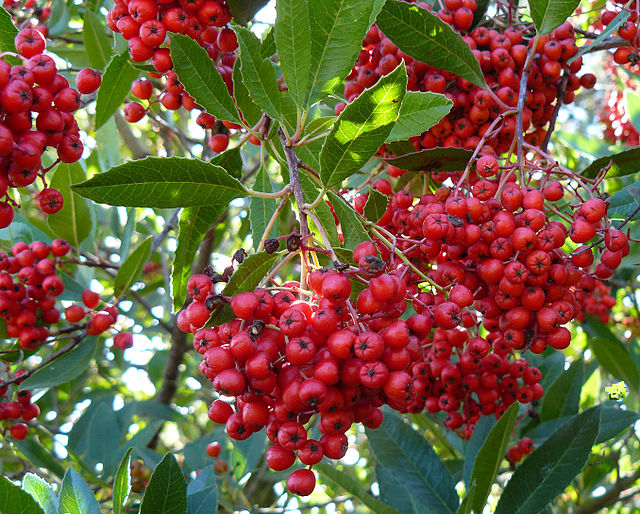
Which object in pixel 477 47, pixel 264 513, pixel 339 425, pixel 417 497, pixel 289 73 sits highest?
pixel 289 73

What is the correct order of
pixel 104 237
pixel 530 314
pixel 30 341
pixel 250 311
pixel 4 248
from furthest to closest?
pixel 104 237 < pixel 4 248 < pixel 30 341 < pixel 530 314 < pixel 250 311

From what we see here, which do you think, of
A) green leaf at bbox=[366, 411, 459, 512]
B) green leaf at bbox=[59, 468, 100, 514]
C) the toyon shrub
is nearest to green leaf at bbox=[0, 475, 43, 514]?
the toyon shrub

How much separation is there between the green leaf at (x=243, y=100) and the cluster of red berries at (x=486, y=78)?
0.50 m

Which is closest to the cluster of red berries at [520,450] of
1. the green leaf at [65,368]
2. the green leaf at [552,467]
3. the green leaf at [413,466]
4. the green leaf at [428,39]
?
the green leaf at [413,466]

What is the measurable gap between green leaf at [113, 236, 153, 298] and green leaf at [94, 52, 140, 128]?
761 mm

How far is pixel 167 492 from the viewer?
2072mm

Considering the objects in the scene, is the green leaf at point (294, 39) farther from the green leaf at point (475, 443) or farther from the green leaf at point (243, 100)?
the green leaf at point (475, 443)

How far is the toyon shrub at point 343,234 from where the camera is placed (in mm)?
1654

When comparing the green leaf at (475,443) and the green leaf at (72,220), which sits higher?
the green leaf at (72,220)

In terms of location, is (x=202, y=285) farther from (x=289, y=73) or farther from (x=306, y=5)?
(x=306, y=5)

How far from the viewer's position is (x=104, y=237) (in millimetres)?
5367

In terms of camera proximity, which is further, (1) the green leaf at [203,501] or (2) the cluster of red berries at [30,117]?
(1) the green leaf at [203,501]

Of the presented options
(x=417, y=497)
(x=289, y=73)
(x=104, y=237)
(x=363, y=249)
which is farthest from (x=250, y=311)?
(x=104, y=237)

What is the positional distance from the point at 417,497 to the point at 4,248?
2.68 m
